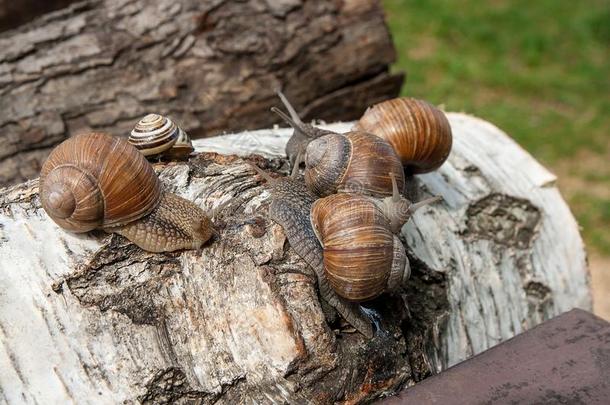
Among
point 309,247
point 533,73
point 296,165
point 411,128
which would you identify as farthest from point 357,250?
point 533,73

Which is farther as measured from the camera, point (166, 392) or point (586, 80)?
point (586, 80)

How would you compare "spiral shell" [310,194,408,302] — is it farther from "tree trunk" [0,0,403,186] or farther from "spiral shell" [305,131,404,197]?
"tree trunk" [0,0,403,186]

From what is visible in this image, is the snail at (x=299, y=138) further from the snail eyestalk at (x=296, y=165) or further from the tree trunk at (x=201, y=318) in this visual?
the tree trunk at (x=201, y=318)

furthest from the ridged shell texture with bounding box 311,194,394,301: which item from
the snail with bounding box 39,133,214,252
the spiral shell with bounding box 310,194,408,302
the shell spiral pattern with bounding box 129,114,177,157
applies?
the shell spiral pattern with bounding box 129,114,177,157

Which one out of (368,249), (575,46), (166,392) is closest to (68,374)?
(166,392)

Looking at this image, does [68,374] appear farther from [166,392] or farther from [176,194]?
[176,194]

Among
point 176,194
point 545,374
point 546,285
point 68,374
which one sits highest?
point 176,194

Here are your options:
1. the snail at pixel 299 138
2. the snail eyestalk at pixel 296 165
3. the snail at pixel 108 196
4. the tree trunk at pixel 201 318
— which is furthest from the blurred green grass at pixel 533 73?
the snail at pixel 108 196
